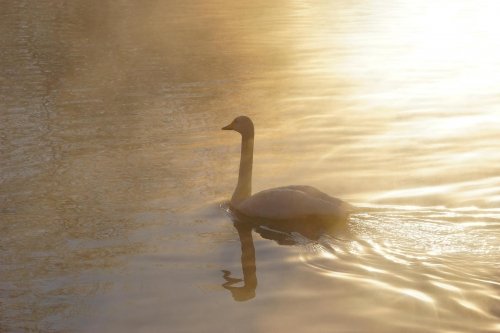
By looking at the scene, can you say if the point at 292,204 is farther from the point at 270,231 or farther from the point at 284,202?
the point at 270,231

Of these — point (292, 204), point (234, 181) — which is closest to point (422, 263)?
point (292, 204)

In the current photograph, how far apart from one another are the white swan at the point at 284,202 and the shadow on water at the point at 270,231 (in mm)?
72

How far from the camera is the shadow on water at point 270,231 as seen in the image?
1157 cm

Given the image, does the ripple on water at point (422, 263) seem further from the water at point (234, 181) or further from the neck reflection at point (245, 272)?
the neck reflection at point (245, 272)

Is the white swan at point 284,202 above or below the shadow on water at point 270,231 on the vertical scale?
above

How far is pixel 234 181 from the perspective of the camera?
1543 cm

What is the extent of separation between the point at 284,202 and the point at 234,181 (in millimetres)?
2483

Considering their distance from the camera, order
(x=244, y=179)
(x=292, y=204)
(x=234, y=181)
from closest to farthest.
→ (x=292, y=204) → (x=244, y=179) → (x=234, y=181)

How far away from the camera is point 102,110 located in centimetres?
2158

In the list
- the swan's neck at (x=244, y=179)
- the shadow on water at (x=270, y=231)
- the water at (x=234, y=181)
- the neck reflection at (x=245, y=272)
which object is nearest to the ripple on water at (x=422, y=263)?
the water at (x=234, y=181)

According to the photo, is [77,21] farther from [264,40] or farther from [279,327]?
[279,327]

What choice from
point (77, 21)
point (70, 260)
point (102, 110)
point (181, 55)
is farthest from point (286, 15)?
point (70, 260)

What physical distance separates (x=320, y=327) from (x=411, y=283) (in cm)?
135

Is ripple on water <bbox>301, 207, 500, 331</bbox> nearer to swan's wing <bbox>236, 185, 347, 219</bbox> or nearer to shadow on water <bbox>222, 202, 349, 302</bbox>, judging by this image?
shadow on water <bbox>222, 202, 349, 302</bbox>
